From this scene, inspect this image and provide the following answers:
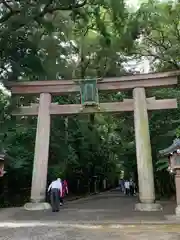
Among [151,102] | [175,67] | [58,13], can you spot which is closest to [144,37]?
[175,67]

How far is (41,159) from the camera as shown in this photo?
1350 cm

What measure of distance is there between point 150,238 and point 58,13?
13.7m

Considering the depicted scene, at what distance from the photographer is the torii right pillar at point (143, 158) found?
12281 mm

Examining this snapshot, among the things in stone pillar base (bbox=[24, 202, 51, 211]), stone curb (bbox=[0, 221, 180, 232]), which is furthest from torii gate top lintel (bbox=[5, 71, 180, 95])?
stone curb (bbox=[0, 221, 180, 232])

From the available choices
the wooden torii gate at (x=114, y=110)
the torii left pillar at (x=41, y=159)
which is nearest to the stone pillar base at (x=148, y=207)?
the wooden torii gate at (x=114, y=110)

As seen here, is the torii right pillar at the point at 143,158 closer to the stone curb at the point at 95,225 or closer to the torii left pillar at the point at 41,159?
the stone curb at the point at 95,225

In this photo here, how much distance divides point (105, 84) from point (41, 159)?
489 centimetres

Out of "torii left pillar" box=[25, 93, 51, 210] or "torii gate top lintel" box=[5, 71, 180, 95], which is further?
"torii gate top lintel" box=[5, 71, 180, 95]

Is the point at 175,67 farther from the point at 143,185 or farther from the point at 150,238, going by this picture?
the point at 150,238

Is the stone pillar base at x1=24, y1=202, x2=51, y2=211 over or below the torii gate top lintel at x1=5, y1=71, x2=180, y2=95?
below

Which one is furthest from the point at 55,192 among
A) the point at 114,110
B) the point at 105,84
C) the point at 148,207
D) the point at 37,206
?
the point at 105,84

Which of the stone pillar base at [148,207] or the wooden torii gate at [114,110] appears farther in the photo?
the wooden torii gate at [114,110]

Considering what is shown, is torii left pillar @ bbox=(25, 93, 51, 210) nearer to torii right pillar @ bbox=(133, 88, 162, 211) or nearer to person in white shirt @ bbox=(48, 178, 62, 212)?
person in white shirt @ bbox=(48, 178, 62, 212)

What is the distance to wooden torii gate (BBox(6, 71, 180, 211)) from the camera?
12.7 meters
